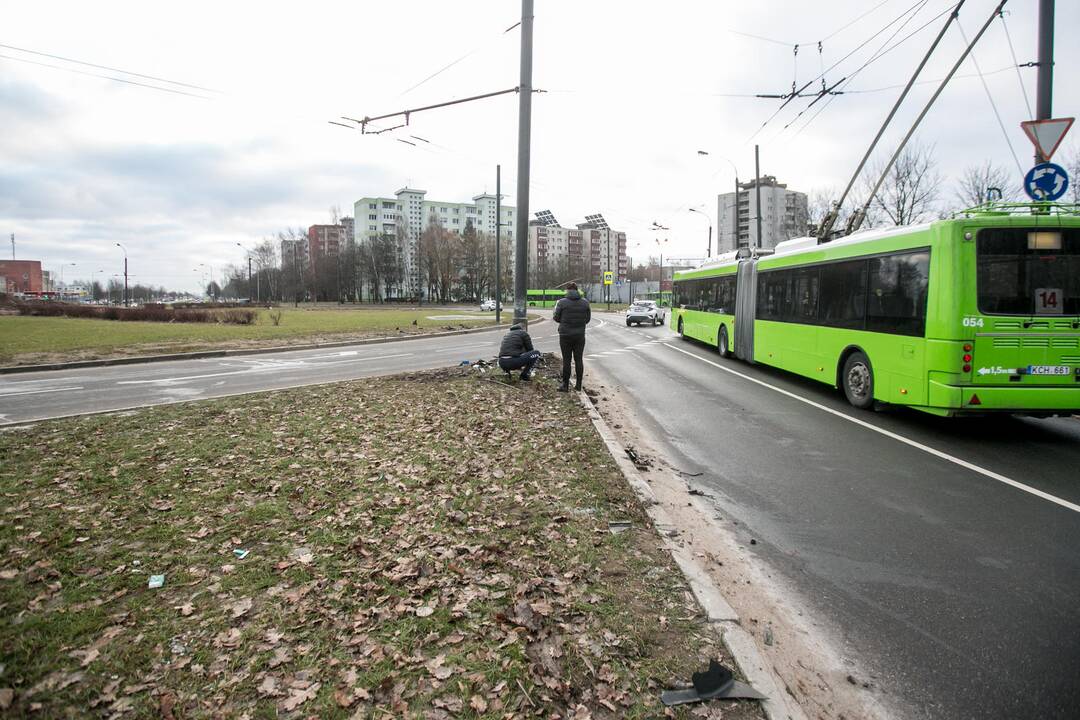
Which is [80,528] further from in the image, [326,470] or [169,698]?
[169,698]

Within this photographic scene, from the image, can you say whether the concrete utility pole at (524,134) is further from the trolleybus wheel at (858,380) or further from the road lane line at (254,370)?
the road lane line at (254,370)

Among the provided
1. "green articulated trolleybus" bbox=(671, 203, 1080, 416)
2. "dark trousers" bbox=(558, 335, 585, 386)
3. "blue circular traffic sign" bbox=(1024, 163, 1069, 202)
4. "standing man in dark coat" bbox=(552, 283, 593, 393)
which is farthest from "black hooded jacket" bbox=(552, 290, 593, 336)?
"blue circular traffic sign" bbox=(1024, 163, 1069, 202)

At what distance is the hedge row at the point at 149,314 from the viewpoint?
31334 mm

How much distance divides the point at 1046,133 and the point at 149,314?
39.3 meters

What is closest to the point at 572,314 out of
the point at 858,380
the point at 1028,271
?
the point at 858,380

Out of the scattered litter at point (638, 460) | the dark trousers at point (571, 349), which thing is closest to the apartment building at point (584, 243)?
the dark trousers at point (571, 349)

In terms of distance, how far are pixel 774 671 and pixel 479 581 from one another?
5.57 ft

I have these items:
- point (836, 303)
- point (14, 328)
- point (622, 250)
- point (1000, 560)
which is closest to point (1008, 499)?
point (1000, 560)

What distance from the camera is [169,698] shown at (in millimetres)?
2551

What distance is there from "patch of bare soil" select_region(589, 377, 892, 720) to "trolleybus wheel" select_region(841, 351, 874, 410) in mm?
5099

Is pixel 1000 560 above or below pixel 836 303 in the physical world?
below

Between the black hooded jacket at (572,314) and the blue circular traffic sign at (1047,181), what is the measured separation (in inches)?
273

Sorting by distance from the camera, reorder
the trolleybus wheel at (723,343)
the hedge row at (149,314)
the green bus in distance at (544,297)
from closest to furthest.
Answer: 1. the trolleybus wheel at (723,343)
2. the hedge row at (149,314)
3. the green bus in distance at (544,297)

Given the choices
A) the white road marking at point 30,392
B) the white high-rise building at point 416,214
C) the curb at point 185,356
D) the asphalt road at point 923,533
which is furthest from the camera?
the white high-rise building at point 416,214
